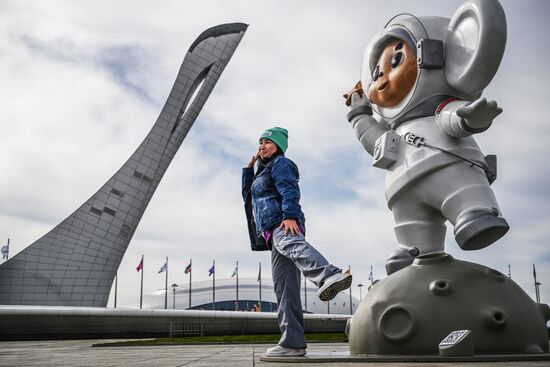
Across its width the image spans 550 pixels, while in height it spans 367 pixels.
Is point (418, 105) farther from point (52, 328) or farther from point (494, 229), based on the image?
point (52, 328)

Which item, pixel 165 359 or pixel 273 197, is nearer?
pixel 273 197

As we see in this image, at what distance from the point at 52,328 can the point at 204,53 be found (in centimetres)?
1438

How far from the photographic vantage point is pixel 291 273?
4340mm

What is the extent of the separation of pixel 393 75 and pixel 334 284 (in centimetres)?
252

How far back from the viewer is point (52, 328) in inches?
698

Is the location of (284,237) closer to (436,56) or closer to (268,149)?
(268,149)

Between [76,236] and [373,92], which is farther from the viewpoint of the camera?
[76,236]

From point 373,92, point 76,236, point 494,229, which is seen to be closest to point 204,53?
point 76,236

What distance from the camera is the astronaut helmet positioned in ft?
15.2

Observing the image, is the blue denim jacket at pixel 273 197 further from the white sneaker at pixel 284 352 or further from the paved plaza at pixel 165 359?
the paved plaza at pixel 165 359

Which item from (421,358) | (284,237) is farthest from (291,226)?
(421,358)

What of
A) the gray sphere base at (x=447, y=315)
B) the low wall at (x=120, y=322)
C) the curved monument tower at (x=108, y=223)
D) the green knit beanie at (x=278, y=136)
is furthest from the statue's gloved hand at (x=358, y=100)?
the curved monument tower at (x=108, y=223)

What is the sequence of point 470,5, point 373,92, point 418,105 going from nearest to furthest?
point 470,5, point 418,105, point 373,92

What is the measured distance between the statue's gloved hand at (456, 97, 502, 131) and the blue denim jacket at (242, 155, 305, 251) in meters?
1.50
